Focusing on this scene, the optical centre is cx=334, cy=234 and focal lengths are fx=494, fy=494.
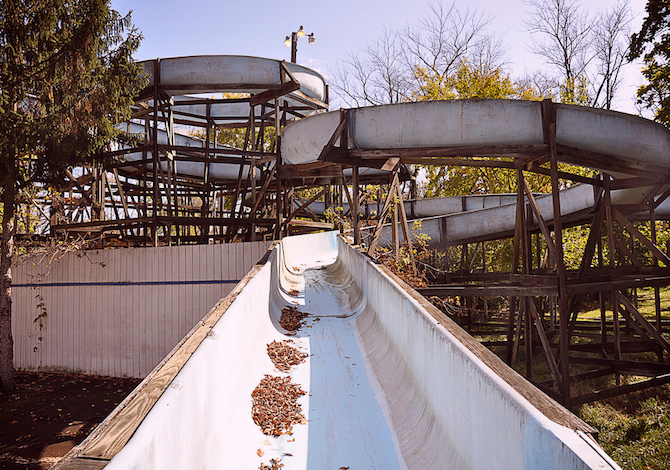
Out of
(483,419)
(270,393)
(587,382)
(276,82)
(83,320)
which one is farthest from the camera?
(276,82)

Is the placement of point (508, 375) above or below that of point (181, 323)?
above

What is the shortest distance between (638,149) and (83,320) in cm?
1289

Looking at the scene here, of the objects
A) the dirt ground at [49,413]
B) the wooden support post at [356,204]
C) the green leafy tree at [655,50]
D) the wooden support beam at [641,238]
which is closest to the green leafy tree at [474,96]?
the green leafy tree at [655,50]

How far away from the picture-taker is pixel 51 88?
1216 centimetres

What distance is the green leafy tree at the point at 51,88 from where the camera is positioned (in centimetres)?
1180

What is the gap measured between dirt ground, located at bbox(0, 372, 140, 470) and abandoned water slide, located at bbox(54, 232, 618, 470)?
16.7 ft

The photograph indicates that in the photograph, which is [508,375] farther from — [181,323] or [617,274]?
[181,323]

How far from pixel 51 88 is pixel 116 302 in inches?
217

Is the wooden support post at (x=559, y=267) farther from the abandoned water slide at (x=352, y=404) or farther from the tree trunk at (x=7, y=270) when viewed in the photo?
the tree trunk at (x=7, y=270)

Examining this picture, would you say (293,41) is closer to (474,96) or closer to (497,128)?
(474,96)

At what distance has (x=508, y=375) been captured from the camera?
97.2 inches

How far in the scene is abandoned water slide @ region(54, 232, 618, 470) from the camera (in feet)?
6.50

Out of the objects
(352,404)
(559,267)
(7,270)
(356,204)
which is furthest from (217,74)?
(352,404)

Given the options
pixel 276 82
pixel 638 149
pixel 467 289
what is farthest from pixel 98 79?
pixel 638 149
